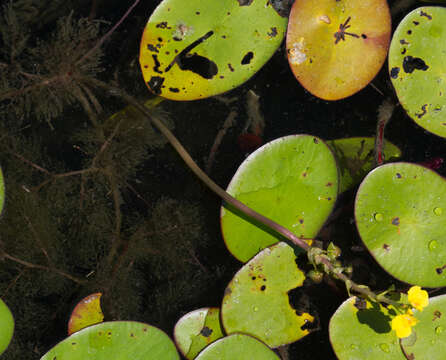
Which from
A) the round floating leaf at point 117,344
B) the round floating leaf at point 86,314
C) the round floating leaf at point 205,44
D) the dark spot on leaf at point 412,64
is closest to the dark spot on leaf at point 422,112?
the dark spot on leaf at point 412,64

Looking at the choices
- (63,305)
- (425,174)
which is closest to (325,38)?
(425,174)

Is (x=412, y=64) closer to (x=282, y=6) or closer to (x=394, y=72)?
(x=394, y=72)

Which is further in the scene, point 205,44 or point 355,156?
point 355,156

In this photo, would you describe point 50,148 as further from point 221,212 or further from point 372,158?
point 372,158

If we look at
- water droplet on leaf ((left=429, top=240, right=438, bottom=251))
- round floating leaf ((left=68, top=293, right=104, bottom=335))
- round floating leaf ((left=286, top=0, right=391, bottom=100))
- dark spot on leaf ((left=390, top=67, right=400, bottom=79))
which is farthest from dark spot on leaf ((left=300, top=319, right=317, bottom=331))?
dark spot on leaf ((left=390, top=67, right=400, bottom=79))

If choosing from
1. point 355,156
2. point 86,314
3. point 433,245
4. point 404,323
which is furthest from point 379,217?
point 86,314

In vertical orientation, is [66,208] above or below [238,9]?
below

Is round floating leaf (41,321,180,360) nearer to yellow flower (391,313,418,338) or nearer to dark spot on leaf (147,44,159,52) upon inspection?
yellow flower (391,313,418,338)
